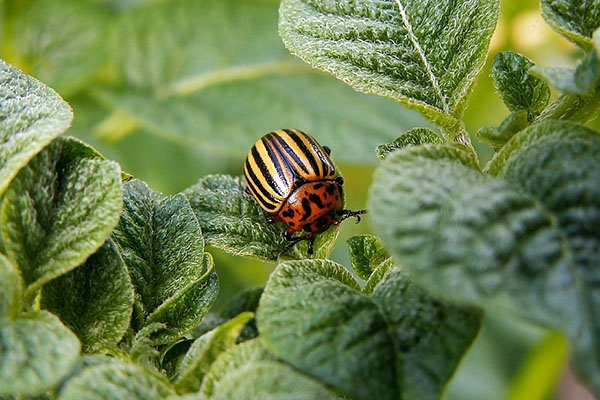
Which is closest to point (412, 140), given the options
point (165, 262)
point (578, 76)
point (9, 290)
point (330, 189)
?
point (578, 76)

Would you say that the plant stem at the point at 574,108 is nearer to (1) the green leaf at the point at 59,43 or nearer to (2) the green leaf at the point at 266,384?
(2) the green leaf at the point at 266,384

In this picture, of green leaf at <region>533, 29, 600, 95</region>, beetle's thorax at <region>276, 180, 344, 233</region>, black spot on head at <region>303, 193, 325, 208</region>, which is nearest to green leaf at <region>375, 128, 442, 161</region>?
green leaf at <region>533, 29, 600, 95</region>

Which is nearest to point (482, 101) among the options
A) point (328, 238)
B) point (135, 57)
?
point (135, 57)

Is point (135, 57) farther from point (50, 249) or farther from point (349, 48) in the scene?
point (50, 249)

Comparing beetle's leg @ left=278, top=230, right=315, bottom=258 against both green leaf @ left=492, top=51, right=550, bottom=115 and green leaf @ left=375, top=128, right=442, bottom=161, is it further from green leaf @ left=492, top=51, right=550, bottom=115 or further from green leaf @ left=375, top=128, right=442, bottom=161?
green leaf @ left=492, top=51, right=550, bottom=115

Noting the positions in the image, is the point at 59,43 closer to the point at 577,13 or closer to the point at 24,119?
the point at 24,119

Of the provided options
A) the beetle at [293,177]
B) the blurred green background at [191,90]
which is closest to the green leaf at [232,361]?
the beetle at [293,177]
